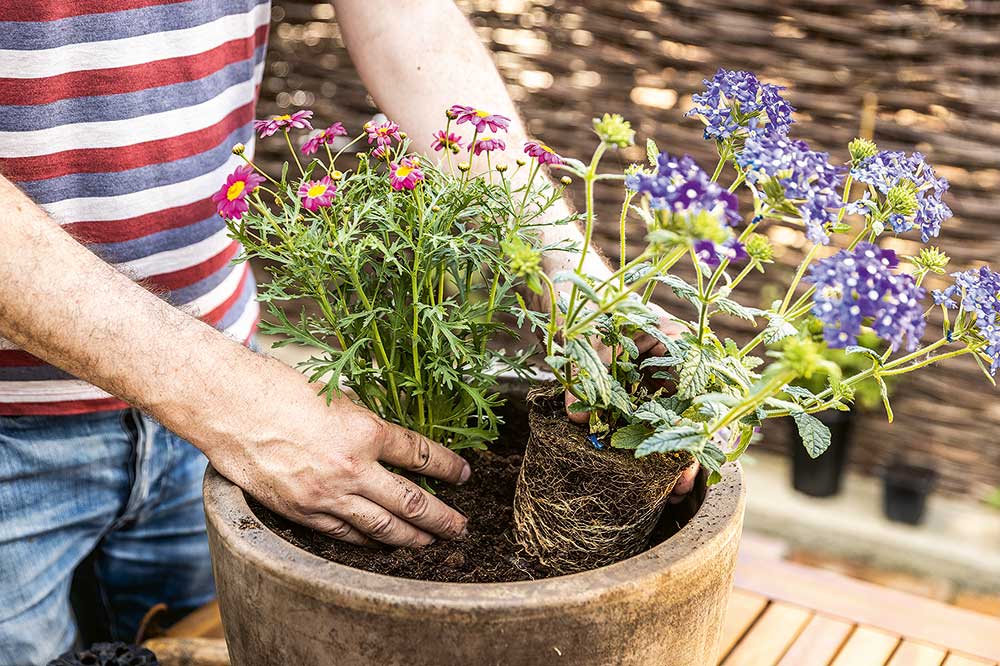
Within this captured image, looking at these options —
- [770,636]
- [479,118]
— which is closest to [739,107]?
[479,118]

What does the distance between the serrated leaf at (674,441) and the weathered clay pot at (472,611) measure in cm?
9

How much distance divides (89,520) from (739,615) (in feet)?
2.76

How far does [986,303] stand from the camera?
76cm

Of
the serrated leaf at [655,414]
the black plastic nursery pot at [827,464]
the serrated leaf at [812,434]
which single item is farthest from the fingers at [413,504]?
the black plastic nursery pot at [827,464]

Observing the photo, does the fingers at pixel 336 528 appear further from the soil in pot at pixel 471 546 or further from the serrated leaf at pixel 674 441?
the serrated leaf at pixel 674 441

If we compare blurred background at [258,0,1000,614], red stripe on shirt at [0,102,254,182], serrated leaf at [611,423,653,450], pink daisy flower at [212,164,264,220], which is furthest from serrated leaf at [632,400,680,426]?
blurred background at [258,0,1000,614]

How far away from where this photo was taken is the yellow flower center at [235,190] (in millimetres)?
812

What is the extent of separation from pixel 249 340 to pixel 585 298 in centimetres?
76

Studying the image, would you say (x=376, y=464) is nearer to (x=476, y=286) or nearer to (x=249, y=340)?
(x=476, y=286)

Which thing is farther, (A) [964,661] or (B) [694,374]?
(A) [964,661]

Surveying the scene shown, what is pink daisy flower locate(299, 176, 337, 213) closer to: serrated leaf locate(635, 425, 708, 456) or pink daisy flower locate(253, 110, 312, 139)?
pink daisy flower locate(253, 110, 312, 139)

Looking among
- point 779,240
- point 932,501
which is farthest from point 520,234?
point 932,501

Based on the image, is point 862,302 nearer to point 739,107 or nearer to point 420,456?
point 739,107

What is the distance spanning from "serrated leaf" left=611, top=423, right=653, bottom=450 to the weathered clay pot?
3.1 inches
